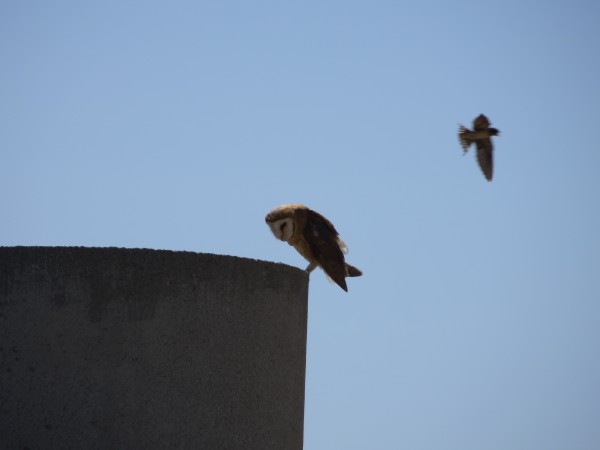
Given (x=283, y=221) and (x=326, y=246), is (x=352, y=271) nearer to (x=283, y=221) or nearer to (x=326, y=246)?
(x=326, y=246)

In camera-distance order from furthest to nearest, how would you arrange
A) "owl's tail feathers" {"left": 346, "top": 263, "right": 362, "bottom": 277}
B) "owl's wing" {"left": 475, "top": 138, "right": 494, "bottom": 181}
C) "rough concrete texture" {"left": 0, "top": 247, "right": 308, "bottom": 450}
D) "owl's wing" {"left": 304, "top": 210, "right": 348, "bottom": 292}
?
"owl's wing" {"left": 475, "top": 138, "right": 494, "bottom": 181}
"owl's tail feathers" {"left": 346, "top": 263, "right": 362, "bottom": 277}
"owl's wing" {"left": 304, "top": 210, "right": 348, "bottom": 292}
"rough concrete texture" {"left": 0, "top": 247, "right": 308, "bottom": 450}

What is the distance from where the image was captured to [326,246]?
7223 millimetres

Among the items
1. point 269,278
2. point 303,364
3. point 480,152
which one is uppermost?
point 480,152

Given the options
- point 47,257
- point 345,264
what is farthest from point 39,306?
point 345,264

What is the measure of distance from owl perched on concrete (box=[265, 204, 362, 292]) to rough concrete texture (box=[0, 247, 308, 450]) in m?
3.40

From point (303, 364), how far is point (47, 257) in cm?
121

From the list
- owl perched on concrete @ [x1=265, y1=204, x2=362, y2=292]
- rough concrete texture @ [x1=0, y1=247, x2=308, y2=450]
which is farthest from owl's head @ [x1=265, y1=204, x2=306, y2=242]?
rough concrete texture @ [x1=0, y1=247, x2=308, y2=450]

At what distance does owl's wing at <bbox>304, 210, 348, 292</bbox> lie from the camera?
7.12 meters

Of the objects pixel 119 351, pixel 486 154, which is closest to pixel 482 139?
pixel 486 154

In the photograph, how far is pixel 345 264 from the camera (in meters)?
7.29

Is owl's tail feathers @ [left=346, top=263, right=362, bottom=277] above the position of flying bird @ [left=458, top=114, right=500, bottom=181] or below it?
below

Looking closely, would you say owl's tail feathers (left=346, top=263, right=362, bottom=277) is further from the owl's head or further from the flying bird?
the flying bird

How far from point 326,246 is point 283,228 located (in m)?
0.41

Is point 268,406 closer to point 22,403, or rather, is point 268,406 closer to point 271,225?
point 22,403
